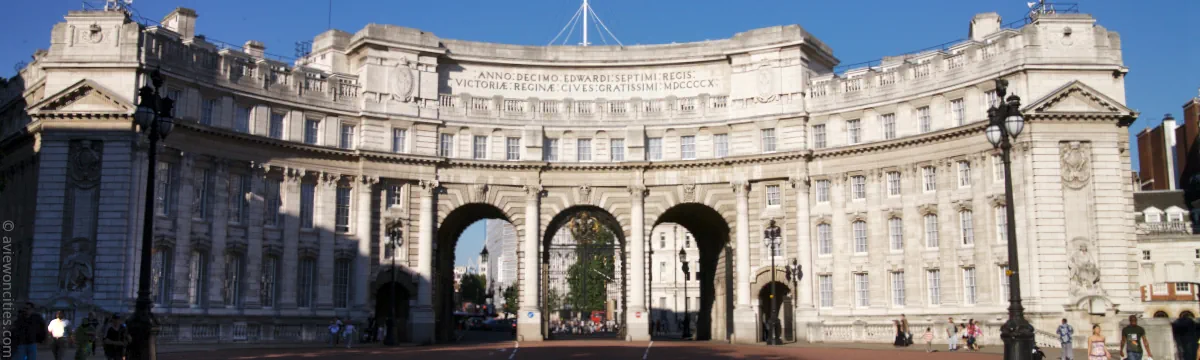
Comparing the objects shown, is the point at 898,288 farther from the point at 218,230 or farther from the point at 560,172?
the point at 218,230

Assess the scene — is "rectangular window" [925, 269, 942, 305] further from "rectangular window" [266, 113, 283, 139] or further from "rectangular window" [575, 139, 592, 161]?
"rectangular window" [266, 113, 283, 139]

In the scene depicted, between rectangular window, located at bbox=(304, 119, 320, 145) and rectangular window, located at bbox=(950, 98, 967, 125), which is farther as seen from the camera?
rectangular window, located at bbox=(304, 119, 320, 145)

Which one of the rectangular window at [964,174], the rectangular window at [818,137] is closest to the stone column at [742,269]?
the rectangular window at [818,137]

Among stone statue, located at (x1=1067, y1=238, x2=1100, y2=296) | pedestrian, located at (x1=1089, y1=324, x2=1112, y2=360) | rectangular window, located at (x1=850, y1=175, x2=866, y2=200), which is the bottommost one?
pedestrian, located at (x1=1089, y1=324, x2=1112, y2=360)

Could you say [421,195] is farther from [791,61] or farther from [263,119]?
[791,61]

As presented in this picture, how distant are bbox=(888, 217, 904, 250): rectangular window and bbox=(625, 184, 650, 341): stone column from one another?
1210 cm

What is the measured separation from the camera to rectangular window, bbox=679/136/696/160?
57.8 meters

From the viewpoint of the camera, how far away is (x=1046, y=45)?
158ft

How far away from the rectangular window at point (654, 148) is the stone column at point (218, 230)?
20.4 m

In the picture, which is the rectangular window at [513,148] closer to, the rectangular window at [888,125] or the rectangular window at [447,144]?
the rectangular window at [447,144]

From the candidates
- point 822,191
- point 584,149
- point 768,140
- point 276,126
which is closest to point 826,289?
point 822,191

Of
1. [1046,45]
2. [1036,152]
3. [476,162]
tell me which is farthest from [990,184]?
[476,162]

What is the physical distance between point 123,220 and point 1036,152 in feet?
122

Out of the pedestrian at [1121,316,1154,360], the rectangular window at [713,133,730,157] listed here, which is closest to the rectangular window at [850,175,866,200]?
the rectangular window at [713,133,730,157]
